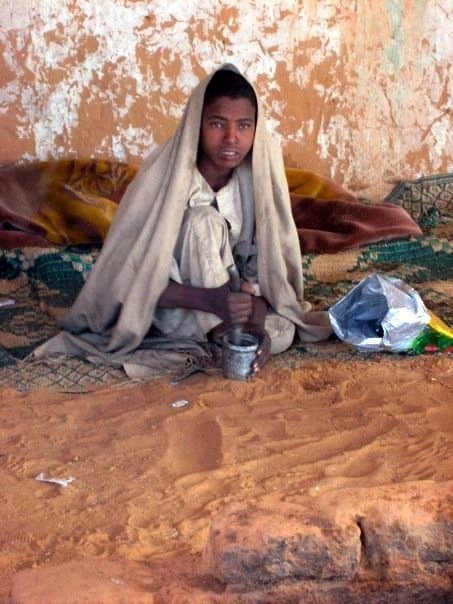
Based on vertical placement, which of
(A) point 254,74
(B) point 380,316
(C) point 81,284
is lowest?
(C) point 81,284

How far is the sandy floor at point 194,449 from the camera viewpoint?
2611 millimetres

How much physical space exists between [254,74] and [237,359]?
2956 mm

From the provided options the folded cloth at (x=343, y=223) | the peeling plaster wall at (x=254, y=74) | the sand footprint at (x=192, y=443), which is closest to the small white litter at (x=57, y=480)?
the sand footprint at (x=192, y=443)

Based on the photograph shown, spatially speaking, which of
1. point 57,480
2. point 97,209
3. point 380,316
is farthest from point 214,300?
point 97,209

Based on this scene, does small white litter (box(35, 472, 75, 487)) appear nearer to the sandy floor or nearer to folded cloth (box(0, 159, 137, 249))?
the sandy floor

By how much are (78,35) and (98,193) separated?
981 millimetres

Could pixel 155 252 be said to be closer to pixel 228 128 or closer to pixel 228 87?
pixel 228 128

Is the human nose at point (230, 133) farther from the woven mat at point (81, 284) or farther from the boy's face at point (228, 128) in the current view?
the woven mat at point (81, 284)

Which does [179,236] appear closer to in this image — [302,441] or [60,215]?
[302,441]

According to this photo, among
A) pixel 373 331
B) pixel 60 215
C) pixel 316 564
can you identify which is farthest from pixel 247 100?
pixel 316 564

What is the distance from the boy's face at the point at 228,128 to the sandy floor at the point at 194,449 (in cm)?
87

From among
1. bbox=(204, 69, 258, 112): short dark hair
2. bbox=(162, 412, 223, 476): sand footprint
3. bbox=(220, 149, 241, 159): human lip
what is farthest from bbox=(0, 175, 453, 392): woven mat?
bbox=(204, 69, 258, 112): short dark hair

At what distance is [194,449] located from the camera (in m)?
3.12

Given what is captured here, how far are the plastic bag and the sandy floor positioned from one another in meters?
0.10
